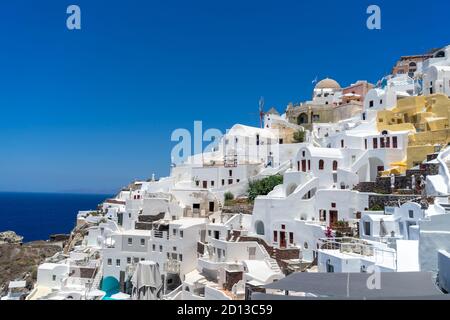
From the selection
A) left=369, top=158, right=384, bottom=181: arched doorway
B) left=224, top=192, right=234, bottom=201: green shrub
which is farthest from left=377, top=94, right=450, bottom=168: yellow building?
left=224, top=192, right=234, bottom=201: green shrub

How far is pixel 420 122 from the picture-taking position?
1565 inches

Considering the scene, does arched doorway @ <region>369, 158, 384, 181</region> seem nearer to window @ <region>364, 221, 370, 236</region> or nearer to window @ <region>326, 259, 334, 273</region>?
window @ <region>364, 221, 370, 236</region>

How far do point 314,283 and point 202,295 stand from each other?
2008cm

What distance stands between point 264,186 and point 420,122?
16.1 meters

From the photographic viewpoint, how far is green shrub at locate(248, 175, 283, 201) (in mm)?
42031

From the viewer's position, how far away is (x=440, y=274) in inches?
534

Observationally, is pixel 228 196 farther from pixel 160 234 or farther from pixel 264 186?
pixel 160 234

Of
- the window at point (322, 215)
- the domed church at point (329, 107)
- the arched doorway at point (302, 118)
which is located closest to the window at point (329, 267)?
the window at point (322, 215)

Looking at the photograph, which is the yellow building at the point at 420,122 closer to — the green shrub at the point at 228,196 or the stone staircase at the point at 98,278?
the green shrub at the point at 228,196

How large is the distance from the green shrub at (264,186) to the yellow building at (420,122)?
11291 millimetres

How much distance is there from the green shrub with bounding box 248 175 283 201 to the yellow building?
37.0ft

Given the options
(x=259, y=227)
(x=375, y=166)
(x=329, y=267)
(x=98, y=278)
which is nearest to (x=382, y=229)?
(x=329, y=267)
